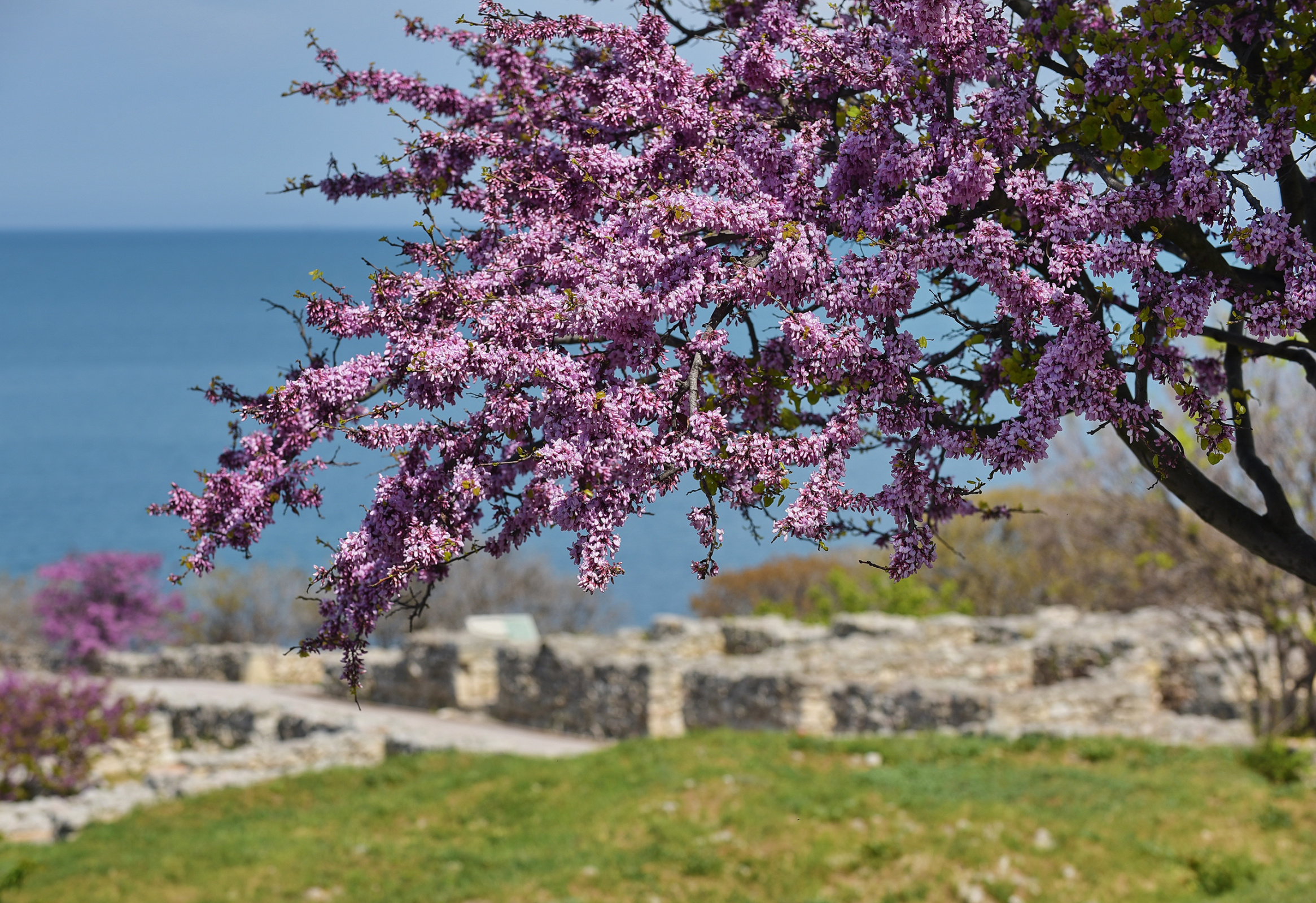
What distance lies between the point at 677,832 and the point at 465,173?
6.70 meters

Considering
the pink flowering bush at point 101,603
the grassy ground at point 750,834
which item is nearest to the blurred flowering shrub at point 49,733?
the grassy ground at point 750,834

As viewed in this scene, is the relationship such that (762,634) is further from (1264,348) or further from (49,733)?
(1264,348)

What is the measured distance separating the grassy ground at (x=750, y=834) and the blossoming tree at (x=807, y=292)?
5364 millimetres

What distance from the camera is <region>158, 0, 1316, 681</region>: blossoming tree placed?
3344mm

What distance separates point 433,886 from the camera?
30.9 feet

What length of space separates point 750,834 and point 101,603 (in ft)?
80.1

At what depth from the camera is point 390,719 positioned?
20578mm

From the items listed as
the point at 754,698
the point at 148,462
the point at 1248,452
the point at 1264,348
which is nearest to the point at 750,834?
the point at 1248,452

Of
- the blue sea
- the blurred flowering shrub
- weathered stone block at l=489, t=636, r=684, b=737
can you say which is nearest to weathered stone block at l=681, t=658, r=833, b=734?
weathered stone block at l=489, t=636, r=684, b=737

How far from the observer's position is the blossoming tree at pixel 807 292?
3344 millimetres

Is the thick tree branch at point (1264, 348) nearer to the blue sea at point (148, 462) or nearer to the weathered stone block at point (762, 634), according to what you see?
the weathered stone block at point (762, 634)

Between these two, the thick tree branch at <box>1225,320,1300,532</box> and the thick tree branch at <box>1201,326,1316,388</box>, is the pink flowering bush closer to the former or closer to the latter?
the thick tree branch at <box>1225,320,1300,532</box>

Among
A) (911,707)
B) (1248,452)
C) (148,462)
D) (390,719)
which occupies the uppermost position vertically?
(148,462)

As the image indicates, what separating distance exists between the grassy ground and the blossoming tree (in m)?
5.36
